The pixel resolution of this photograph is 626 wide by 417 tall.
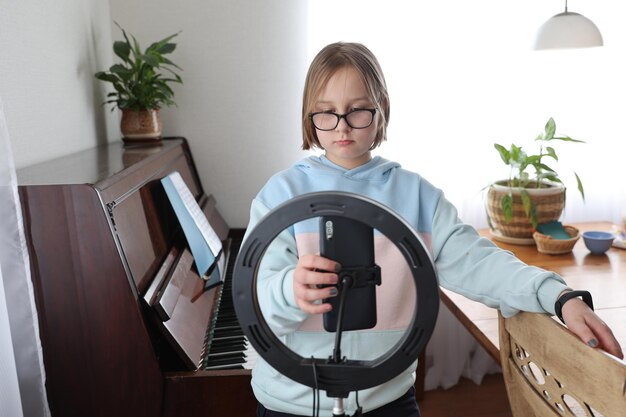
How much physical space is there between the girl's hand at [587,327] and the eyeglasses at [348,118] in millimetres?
414

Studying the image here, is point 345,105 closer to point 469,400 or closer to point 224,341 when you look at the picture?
point 224,341

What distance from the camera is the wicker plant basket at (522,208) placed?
2.21m

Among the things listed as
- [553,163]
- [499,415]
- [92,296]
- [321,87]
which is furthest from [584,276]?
[92,296]

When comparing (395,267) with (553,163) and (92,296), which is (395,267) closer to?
(92,296)

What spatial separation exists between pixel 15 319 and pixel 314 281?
0.79 metres

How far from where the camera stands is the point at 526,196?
219 centimetres

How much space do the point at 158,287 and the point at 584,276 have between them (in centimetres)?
129

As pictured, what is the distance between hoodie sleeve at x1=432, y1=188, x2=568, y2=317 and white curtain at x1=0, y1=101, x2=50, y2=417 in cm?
78

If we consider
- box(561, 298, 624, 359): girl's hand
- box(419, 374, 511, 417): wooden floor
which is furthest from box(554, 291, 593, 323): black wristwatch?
box(419, 374, 511, 417): wooden floor

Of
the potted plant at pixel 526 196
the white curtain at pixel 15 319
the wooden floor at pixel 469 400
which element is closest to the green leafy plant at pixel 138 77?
the white curtain at pixel 15 319

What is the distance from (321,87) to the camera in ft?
3.40

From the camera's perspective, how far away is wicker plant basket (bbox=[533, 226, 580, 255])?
2129 mm

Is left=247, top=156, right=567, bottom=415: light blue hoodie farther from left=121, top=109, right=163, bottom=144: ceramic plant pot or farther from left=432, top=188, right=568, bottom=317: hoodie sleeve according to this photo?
left=121, top=109, right=163, bottom=144: ceramic plant pot

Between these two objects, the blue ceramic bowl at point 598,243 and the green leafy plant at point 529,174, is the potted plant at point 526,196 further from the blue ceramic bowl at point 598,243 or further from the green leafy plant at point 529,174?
the blue ceramic bowl at point 598,243
